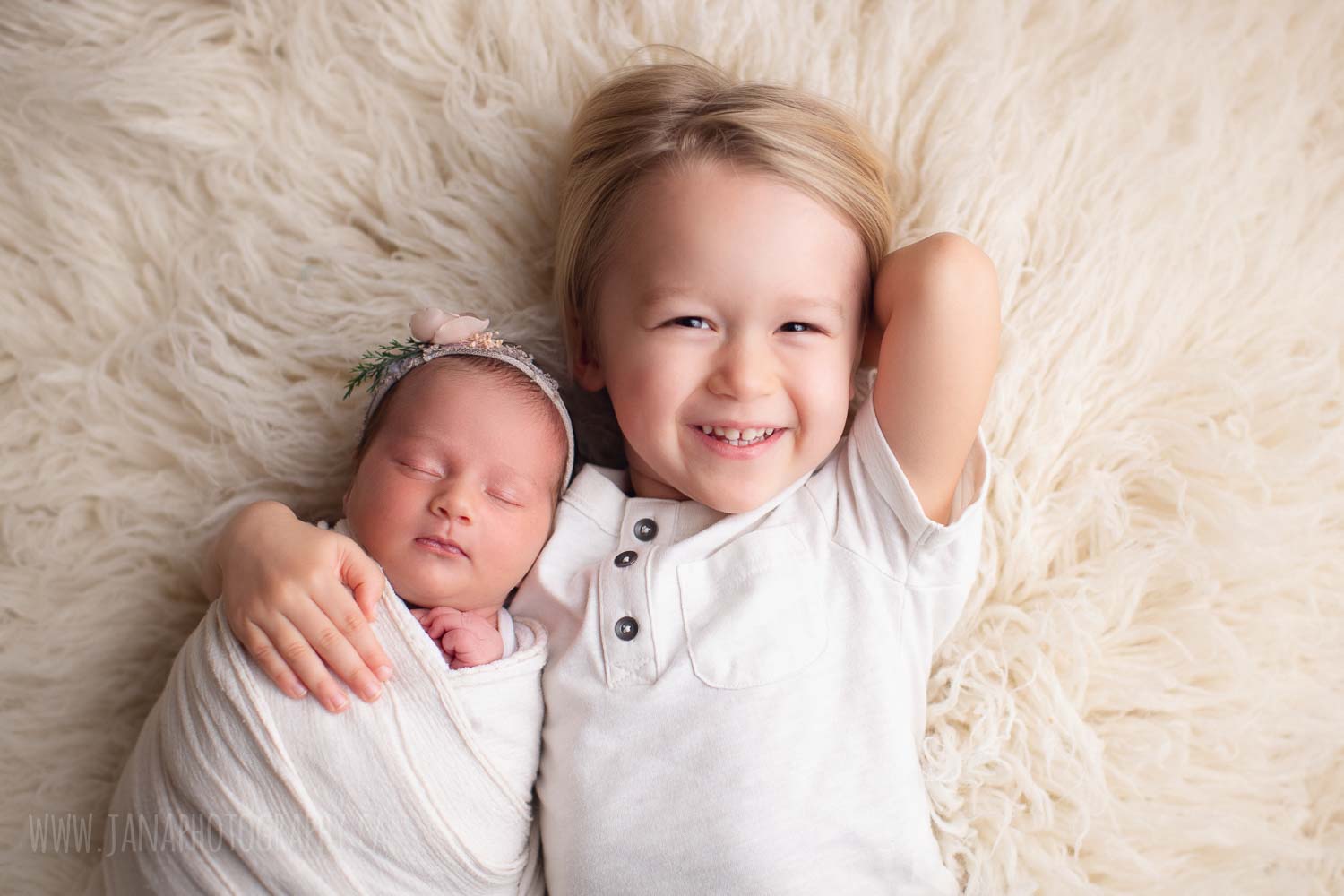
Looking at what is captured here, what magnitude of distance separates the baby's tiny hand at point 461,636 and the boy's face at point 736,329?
0.36 metres

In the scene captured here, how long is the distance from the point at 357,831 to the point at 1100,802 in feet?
3.44

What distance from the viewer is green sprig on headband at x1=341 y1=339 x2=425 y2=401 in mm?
1625

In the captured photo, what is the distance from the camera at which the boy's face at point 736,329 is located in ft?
4.71

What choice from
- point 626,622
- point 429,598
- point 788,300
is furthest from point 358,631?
point 788,300

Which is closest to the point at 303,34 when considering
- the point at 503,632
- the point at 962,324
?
the point at 503,632

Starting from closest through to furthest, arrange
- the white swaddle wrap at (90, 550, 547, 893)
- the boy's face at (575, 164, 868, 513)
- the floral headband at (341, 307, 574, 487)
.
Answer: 1. the white swaddle wrap at (90, 550, 547, 893)
2. the boy's face at (575, 164, 868, 513)
3. the floral headband at (341, 307, 574, 487)

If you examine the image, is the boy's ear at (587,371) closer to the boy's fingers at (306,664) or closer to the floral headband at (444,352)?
the floral headband at (444,352)

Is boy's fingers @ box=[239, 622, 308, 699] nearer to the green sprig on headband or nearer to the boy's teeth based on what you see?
the green sprig on headband

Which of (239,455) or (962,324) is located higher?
(962,324)

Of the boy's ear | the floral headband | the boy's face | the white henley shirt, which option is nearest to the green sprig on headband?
the floral headband

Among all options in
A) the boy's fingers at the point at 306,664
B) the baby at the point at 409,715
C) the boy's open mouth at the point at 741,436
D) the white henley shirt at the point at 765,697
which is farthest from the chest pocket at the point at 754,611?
the boy's fingers at the point at 306,664

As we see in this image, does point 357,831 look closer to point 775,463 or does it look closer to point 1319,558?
point 775,463

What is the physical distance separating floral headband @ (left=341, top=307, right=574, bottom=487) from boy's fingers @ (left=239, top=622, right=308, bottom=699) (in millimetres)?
388

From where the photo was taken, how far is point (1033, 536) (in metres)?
1.58
